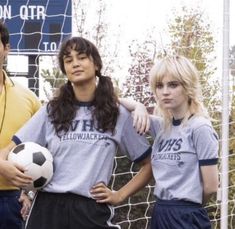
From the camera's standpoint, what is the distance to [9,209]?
224 centimetres

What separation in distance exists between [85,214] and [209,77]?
273 cm

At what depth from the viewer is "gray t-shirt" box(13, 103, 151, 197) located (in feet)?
6.72

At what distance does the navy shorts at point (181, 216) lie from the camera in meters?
2.04

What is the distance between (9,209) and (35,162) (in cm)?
29

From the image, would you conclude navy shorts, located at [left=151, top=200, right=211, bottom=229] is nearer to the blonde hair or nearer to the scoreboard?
the blonde hair

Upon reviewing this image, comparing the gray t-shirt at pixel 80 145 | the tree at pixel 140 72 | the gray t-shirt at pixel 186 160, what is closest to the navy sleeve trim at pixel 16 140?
the gray t-shirt at pixel 80 145

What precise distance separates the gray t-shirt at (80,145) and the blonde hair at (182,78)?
0.49 feet

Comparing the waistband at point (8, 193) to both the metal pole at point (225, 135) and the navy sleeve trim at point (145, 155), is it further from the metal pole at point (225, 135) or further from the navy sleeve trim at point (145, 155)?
the metal pole at point (225, 135)

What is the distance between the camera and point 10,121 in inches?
88.2

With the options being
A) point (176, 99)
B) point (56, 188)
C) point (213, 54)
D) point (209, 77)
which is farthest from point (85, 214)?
point (213, 54)

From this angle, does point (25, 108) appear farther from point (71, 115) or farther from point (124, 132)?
point (124, 132)

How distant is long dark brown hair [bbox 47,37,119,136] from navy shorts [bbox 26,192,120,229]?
222 millimetres

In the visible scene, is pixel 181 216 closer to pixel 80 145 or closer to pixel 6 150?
pixel 80 145

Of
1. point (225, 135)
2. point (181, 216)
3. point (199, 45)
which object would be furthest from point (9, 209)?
point (199, 45)
